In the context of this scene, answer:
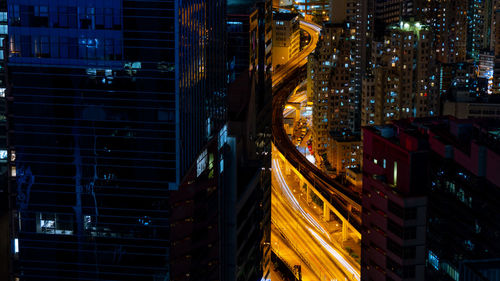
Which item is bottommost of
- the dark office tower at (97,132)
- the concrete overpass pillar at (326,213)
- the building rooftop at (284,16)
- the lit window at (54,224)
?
the concrete overpass pillar at (326,213)

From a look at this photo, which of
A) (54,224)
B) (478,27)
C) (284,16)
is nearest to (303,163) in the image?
(284,16)

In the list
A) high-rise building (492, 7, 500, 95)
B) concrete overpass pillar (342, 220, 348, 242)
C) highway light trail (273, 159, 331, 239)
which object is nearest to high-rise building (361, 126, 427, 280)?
concrete overpass pillar (342, 220, 348, 242)

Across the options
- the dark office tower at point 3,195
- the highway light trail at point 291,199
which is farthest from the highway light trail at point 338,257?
the dark office tower at point 3,195

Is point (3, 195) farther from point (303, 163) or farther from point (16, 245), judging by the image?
point (303, 163)

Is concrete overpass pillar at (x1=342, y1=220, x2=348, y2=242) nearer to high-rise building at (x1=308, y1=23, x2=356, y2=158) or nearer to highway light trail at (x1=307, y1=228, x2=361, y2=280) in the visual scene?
highway light trail at (x1=307, y1=228, x2=361, y2=280)

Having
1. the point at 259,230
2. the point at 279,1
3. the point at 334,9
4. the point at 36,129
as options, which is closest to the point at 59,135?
the point at 36,129

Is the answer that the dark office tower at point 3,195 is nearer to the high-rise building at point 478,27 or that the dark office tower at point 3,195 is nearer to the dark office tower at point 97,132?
the dark office tower at point 97,132
